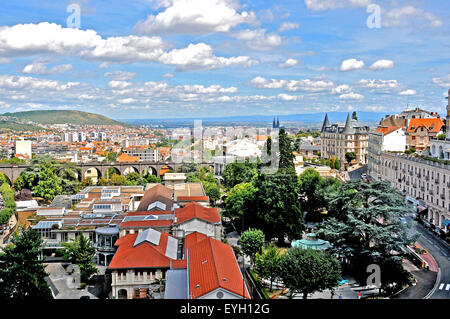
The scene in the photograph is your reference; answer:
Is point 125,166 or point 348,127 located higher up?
point 348,127

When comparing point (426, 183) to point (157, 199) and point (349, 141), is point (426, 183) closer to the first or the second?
point (157, 199)

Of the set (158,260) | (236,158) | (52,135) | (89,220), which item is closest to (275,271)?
(158,260)

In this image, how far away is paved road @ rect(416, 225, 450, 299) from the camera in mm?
11768

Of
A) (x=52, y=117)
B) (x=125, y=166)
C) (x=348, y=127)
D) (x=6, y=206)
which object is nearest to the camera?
(x=6, y=206)

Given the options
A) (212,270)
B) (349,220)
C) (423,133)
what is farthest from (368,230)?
(423,133)

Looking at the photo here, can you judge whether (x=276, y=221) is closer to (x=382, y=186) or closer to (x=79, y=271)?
(x=382, y=186)

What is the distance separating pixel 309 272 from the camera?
11.0 meters

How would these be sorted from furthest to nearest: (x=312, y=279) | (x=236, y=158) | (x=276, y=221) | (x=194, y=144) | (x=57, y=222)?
(x=194, y=144) < (x=236, y=158) < (x=57, y=222) < (x=276, y=221) < (x=312, y=279)

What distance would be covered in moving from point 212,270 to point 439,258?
8.66 meters

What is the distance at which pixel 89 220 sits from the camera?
63.0ft

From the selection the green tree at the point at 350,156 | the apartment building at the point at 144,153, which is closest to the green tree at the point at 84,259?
the green tree at the point at 350,156

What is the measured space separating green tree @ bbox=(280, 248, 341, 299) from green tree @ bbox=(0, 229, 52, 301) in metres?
6.08
